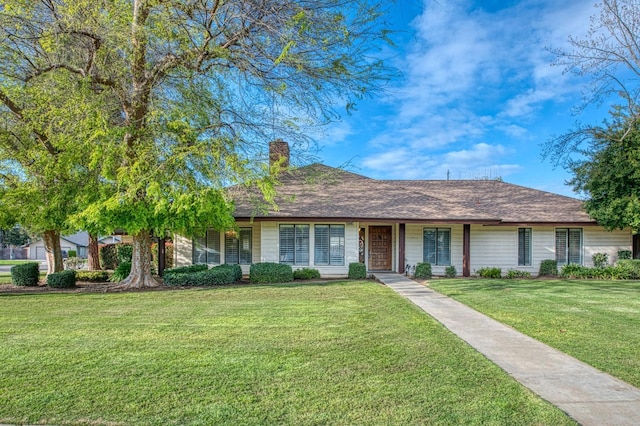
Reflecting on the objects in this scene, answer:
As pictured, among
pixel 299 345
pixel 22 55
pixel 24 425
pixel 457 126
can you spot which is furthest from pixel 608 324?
pixel 457 126

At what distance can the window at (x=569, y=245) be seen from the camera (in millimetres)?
16688

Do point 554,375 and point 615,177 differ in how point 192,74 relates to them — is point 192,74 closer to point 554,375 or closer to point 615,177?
point 554,375

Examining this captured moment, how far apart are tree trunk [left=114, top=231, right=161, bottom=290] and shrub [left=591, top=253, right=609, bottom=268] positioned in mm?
17474

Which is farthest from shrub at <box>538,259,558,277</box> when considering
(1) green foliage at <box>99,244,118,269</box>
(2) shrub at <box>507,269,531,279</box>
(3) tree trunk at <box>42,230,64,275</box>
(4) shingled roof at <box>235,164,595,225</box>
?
(1) green foliage at <box>99,244,118,269</box>

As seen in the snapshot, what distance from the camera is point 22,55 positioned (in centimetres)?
1074

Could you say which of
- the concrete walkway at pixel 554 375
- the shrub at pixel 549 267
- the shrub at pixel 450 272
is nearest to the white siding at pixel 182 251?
the shrub at pixel 450 272

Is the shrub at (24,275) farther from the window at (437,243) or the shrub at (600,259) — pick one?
the shrub at (600,259)

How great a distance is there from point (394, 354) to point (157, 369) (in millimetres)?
3044

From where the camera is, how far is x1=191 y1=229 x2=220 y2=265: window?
16469 mm

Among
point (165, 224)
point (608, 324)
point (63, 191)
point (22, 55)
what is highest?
point (22, 55)

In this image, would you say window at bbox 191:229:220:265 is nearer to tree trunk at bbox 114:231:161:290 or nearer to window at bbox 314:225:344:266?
tree trunk at bbox 114:231:161:290

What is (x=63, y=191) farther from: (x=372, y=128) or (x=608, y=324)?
(x=608, y=324)

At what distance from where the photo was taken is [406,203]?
54.6 ft

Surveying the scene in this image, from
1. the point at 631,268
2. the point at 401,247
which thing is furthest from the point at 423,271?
the point at 631,268
